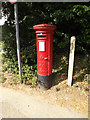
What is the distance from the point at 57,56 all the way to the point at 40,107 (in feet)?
8.94

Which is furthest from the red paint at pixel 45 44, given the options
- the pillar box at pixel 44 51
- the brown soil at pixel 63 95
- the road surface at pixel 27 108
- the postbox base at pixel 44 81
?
the road surface at pixel 27 108

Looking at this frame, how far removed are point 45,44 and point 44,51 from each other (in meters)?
0.20

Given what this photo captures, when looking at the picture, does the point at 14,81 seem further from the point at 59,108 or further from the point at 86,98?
the point at 86,98

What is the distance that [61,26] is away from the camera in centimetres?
411

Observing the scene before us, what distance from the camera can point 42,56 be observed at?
2.63 meters

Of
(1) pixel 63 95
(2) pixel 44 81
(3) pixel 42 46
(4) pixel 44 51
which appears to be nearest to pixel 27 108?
(2) pixel 44 81

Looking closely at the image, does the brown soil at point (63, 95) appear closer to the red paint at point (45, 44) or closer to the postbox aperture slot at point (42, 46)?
the red paint at point (45, 44)

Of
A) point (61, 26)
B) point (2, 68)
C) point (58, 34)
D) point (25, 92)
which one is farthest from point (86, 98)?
point (2, 68)

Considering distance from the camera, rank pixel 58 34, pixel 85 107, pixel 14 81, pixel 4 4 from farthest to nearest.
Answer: pixel 4 4 < pixel 58 34 < pixel 14 81 < pixel 85 107

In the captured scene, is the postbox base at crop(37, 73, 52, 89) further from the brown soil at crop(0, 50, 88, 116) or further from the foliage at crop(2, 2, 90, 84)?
the foliage at crop(2, 2, 90, 84)

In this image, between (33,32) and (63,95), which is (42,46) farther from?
(33,32)

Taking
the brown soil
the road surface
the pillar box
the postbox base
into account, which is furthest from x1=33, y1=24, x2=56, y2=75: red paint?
the road surface

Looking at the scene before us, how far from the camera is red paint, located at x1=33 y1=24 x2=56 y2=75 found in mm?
2399

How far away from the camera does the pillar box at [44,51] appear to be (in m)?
2.42
